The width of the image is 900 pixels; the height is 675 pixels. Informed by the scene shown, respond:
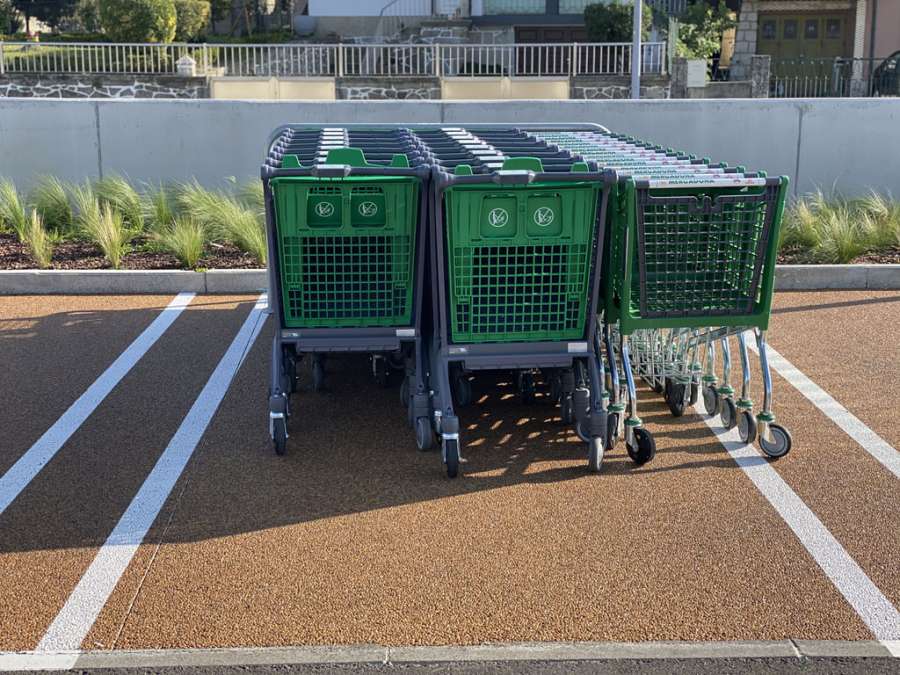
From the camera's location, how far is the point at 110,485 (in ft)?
19.3

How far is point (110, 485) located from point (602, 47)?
21.8 metres

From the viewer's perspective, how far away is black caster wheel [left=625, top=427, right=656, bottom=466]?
6.10 meters

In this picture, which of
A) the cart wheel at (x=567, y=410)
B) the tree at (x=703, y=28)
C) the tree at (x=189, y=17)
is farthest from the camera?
the tree at (x=189, y=17)

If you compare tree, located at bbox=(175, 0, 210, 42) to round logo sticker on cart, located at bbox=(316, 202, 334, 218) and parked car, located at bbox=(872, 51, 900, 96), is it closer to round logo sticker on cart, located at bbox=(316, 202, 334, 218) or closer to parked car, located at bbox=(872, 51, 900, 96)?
parked car, located at bbox=(872, 51, 900, 96)

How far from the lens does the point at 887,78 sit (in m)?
26.8

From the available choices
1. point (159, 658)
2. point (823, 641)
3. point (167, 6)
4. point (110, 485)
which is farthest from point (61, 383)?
point (167, 6)

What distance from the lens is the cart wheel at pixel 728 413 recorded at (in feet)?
21.9

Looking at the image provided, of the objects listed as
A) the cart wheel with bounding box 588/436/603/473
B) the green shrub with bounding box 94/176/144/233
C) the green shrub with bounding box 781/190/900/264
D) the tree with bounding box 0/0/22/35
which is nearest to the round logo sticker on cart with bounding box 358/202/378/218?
the cart wheel with bounding box 588/436/603/473

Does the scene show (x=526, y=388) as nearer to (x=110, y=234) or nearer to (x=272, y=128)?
(x=110, y=234)

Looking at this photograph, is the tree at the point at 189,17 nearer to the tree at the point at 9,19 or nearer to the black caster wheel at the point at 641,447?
the tree at the point at 9,19

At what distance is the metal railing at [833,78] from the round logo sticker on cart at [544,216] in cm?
2210

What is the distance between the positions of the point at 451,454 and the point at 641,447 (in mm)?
1028

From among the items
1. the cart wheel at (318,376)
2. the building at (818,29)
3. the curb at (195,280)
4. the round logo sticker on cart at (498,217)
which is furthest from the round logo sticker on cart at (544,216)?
the building at (818,29)

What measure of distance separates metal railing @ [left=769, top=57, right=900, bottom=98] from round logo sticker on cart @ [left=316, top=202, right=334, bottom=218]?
22.2 meters
